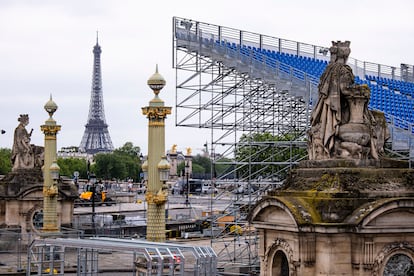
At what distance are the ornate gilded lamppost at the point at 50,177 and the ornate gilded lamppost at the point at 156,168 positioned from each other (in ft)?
40.6

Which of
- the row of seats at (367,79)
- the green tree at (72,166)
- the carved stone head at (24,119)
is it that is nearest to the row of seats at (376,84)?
the row of seats at (367,79)

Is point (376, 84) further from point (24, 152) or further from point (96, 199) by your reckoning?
point (96, 199)

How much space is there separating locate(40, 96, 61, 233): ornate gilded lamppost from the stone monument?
14.2 meters

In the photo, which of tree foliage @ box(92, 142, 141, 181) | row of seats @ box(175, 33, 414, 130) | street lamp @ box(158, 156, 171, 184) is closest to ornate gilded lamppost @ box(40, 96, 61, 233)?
row of seats @ box(175, 33, 414, 130)

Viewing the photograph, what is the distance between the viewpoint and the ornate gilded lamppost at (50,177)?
30734 millimetres

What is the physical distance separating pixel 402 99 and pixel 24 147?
62.1 feet

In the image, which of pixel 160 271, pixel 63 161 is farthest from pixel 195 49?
pixel 63 161

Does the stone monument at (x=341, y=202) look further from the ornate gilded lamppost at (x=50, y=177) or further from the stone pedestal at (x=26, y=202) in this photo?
the stone pedestal at (x=26, y=202)

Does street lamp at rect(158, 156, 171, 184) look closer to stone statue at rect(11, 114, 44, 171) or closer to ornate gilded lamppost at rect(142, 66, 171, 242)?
ornate gilded lamppost at rect(142, 66, 171, 242)

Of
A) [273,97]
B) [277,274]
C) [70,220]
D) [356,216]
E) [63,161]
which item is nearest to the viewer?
[356,216]

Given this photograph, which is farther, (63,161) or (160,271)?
(63,161)

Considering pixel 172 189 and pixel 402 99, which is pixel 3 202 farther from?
pixel 172 189

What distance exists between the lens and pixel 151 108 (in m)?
18.8

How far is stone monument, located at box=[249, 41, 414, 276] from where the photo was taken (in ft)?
53.9
